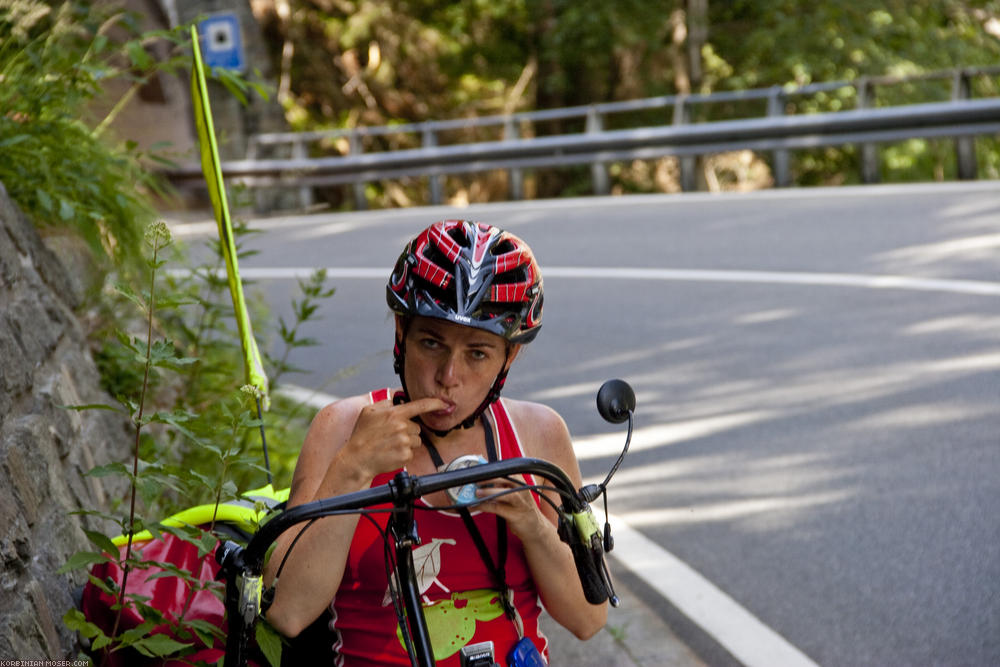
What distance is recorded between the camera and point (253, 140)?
1834 cm

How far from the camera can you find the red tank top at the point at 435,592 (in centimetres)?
288

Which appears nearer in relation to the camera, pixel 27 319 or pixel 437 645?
pixel 437 645

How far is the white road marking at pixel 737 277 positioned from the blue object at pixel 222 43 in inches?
123

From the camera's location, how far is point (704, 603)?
193 inches

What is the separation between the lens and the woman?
2836 millimetres

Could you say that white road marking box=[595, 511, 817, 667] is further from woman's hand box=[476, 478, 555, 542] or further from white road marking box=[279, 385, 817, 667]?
woman's hand box=[476, 478, 555, 542]

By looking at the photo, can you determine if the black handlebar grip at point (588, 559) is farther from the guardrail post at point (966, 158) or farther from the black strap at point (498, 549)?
the guardrail post at point (966, 158)

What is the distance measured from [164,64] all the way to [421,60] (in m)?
19.6

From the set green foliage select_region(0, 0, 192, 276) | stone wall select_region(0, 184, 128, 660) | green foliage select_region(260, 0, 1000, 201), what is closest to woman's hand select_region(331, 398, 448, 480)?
stone wall select_region(0, 184, 128, 660)

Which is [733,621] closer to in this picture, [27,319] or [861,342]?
[27,319]

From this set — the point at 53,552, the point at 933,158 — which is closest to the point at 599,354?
the point at 53,552

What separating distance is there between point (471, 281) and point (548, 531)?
593mm

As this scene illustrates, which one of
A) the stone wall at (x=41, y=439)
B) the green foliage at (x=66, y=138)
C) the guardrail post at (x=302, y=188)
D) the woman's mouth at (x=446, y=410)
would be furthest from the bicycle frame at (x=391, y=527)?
the guardrail post at (x=302, y=188)

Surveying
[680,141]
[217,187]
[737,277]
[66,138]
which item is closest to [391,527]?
[217,187]
